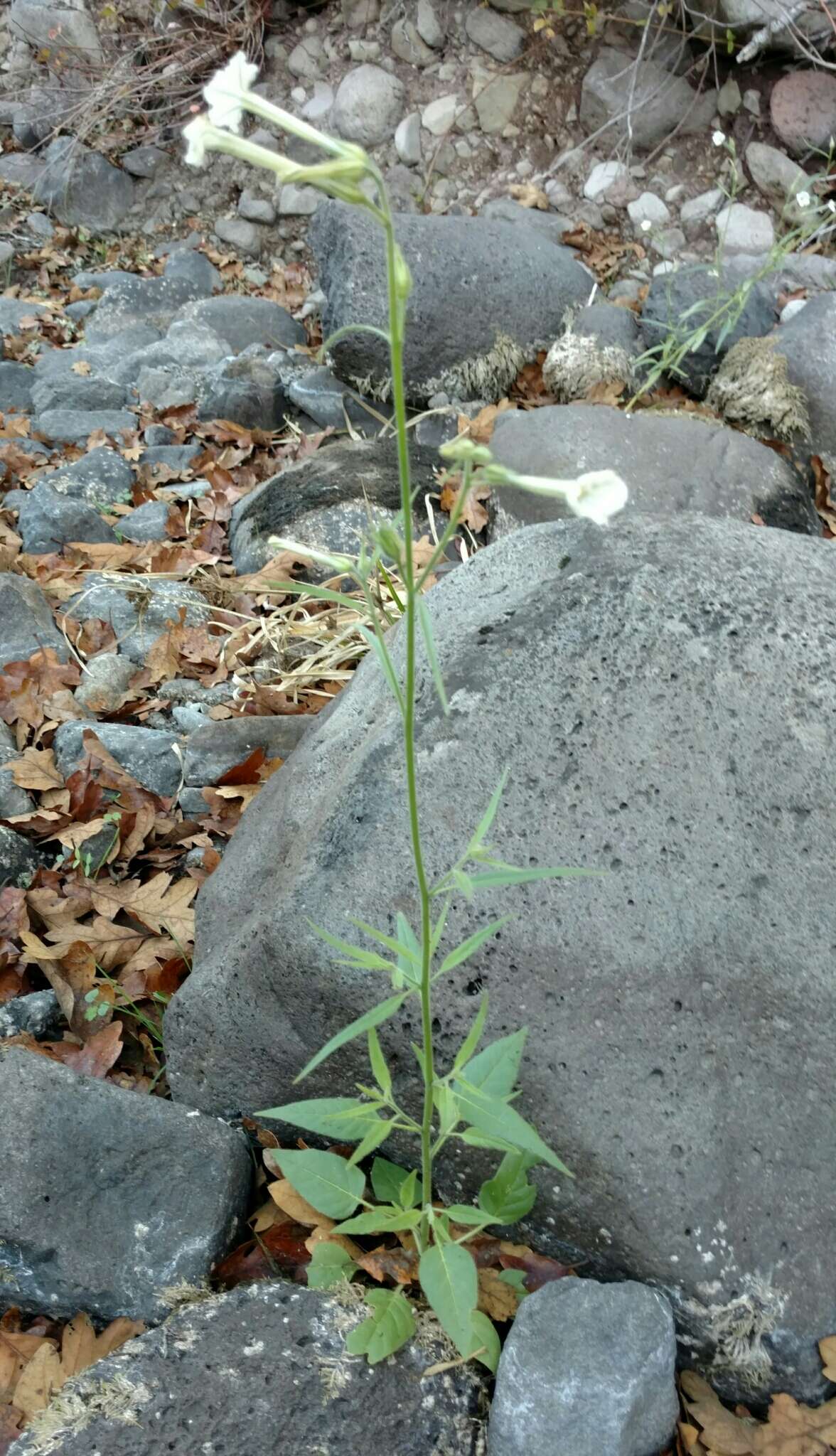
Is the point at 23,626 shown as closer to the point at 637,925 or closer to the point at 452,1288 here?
the point at 637,925

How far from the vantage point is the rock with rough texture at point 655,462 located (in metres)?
3.71

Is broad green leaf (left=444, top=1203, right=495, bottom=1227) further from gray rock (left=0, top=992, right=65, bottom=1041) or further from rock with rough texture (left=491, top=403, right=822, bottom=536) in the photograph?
rock with rough texture (left=491, top=403, right=822, bottom=536)

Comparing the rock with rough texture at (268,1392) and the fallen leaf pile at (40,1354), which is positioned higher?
the rock with rough texture at (268,1392)

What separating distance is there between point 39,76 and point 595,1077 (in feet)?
32.6

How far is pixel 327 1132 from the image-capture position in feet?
5.58

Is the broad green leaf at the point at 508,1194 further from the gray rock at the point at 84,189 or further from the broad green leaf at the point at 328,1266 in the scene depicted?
the gray rock at the point at 84,189

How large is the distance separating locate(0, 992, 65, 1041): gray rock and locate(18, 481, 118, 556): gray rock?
2.26 metres

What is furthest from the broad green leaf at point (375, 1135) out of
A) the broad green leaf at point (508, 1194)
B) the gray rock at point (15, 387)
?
the gray rock at point (15, 387)

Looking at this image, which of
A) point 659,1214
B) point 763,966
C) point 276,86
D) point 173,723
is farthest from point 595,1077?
point 276,86

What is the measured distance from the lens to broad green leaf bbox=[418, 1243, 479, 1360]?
157cm

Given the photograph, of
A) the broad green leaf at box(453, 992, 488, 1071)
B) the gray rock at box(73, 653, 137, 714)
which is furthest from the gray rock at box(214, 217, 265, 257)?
the broad green leaf at box(453, 992, 488, 1071)

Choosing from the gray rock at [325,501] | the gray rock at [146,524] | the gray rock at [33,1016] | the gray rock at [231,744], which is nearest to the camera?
the gray rock at [33,1016]

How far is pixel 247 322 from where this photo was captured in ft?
21.5

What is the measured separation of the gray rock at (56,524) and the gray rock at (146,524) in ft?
0.21
